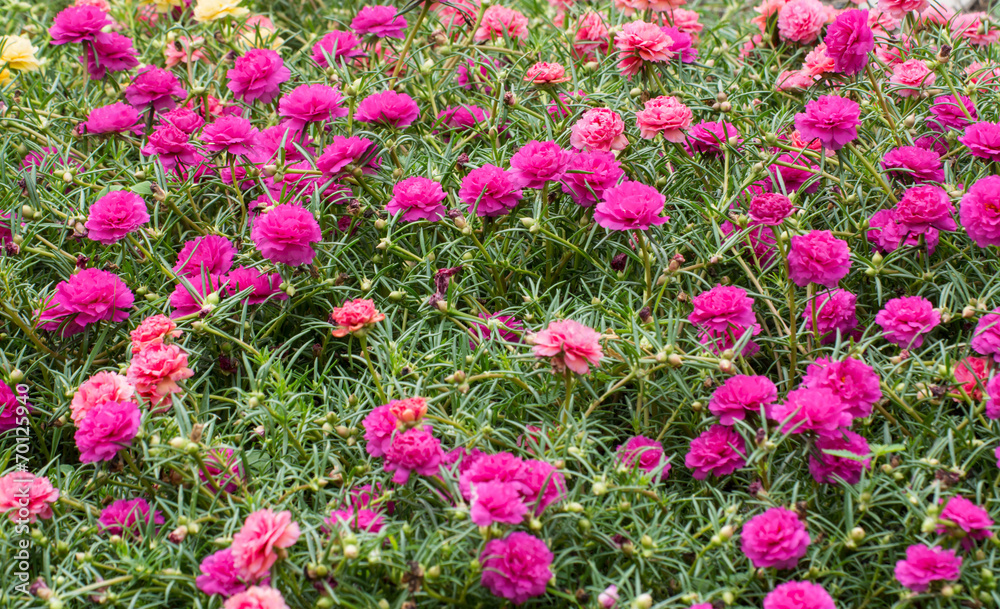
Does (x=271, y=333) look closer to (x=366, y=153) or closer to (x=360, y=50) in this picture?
(x=366, y=153)

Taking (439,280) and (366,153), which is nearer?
(439,280)

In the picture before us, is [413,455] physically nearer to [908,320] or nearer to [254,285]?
[254,285]

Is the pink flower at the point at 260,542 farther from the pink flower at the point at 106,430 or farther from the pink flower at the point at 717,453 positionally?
the pink flower at the point at 717,453

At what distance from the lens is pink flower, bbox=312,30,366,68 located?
2.85 m

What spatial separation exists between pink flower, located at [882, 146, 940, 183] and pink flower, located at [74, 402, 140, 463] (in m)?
1.95

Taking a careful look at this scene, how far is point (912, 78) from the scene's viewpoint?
2453 millimetres

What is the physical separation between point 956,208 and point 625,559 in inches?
52.0

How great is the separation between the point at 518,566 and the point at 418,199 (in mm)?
1051

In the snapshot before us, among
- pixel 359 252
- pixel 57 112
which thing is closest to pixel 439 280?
pixel 359 252

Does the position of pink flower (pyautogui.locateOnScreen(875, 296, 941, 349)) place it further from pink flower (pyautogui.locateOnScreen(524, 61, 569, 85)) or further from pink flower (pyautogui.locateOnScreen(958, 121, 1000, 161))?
pink flower (pyautogui.locateOnScreen(524, 61, 569, 85))

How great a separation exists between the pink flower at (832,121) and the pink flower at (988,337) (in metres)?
0.55

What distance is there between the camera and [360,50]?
3029 mm

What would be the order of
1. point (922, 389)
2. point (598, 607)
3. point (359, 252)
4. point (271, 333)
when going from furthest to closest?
point (359, 252), point (271, 333), point (922, 389), point (598, 607)

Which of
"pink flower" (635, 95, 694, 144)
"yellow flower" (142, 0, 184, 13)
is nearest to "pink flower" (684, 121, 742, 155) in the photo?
"pink flower" (635, 95, 694, 144)
